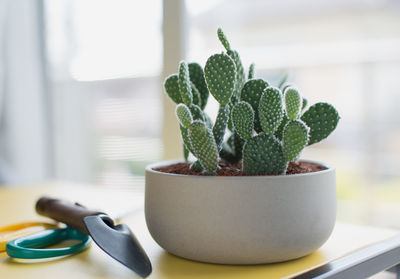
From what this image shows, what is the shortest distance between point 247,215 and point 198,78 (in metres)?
0.26

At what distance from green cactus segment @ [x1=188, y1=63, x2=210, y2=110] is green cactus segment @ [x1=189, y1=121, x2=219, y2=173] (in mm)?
154

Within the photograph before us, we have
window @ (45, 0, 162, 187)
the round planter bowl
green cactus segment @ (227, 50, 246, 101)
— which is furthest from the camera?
window @ (45, 0, 162, 187)

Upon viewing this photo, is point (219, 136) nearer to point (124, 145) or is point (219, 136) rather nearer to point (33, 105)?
point (124, 145)

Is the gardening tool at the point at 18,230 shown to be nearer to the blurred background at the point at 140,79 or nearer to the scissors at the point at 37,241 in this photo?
the scissors at the point at 37,241

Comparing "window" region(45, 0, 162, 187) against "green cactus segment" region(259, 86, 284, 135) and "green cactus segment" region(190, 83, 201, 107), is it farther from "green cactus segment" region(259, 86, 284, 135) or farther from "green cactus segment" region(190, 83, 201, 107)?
"green cactus segment" region(259, 86, 284, 135)

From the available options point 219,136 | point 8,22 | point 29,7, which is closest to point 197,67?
point 219,136

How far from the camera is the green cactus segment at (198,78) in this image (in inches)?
25.9

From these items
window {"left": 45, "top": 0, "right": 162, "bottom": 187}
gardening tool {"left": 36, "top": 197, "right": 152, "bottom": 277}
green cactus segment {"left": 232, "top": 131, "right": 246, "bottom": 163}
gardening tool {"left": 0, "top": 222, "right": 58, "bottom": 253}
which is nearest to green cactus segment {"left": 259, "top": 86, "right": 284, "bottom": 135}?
green cactus segment {"left": 232, "top": 131, "right": 246, "bottom": 163}

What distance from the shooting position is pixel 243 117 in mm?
534

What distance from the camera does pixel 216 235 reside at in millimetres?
503

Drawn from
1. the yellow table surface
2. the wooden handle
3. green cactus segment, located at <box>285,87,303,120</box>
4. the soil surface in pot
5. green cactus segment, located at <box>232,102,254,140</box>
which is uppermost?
green cactus segment, located at <box>285,87,303,120</box>

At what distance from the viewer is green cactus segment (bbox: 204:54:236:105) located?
0.52 metres

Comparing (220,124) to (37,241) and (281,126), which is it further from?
(37,241)

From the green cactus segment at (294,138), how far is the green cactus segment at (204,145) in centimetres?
9
